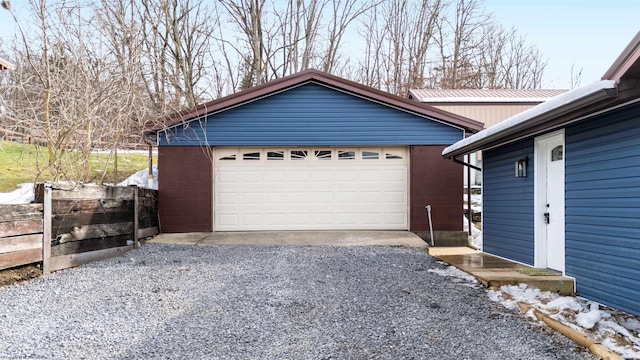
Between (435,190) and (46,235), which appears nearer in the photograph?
(46,235)

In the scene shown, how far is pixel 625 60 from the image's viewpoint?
11.9ft

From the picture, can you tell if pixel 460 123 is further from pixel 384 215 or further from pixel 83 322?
pixel 83 322

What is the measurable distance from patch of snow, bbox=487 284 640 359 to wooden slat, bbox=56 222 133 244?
18.5 ft

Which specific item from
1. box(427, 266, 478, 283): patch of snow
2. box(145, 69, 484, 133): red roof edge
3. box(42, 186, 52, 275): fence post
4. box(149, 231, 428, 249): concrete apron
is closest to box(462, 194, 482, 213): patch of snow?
box(145, 69, 484, 133): red roof edge

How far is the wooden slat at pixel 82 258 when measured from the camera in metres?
5.68

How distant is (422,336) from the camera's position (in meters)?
3.56

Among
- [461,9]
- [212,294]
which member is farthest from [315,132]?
[461,9]

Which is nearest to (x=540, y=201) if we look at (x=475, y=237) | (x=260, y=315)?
(x=475, y=237)

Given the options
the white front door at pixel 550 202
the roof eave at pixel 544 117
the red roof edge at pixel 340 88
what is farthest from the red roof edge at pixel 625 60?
the red roof edge at pixel 340 88

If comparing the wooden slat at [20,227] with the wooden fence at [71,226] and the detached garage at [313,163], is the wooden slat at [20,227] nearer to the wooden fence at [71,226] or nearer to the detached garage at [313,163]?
the wooden fence at [71,226]

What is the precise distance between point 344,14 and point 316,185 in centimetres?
1280

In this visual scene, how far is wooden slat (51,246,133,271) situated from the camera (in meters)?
5.68

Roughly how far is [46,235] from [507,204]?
710 cm

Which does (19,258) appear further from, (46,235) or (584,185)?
(584,185)
